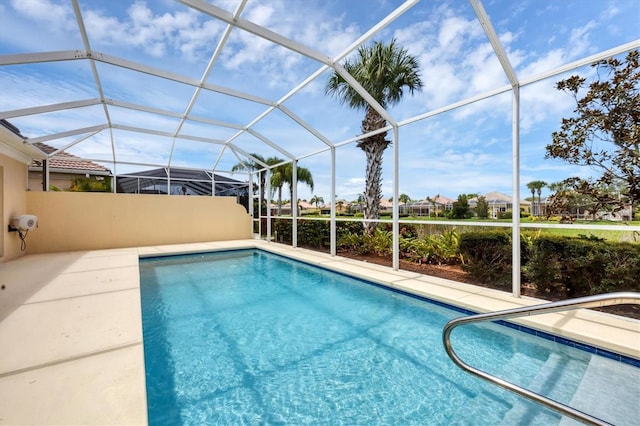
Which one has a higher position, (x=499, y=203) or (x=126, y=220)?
(x=499, y=203)

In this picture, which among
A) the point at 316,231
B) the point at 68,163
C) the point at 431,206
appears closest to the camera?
the point at 431,206

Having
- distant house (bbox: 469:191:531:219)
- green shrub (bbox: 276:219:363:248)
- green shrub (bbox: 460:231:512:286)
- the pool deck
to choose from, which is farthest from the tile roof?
distant house (bbox: 469:191:531:219)

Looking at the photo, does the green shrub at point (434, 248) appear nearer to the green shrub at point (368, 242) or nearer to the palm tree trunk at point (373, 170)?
the green shrub at point (368, 242)

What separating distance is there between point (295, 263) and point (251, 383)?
563cm

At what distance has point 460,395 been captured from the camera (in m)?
2.66

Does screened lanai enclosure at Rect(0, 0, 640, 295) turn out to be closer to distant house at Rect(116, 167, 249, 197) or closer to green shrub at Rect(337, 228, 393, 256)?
green shrub at Rect(337, 228, 393, 256)

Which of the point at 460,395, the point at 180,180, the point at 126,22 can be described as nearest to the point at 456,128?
the point at 460,395

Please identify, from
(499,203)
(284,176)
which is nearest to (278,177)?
(284,176)

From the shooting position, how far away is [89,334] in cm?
298

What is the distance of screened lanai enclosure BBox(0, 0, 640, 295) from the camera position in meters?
4.28

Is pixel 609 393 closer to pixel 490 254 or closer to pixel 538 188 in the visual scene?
pixel 538 188

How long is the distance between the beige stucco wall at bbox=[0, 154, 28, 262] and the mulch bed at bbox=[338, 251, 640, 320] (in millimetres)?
8914

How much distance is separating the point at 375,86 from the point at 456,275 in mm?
5559

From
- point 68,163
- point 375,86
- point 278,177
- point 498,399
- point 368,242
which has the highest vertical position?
point 375,86
